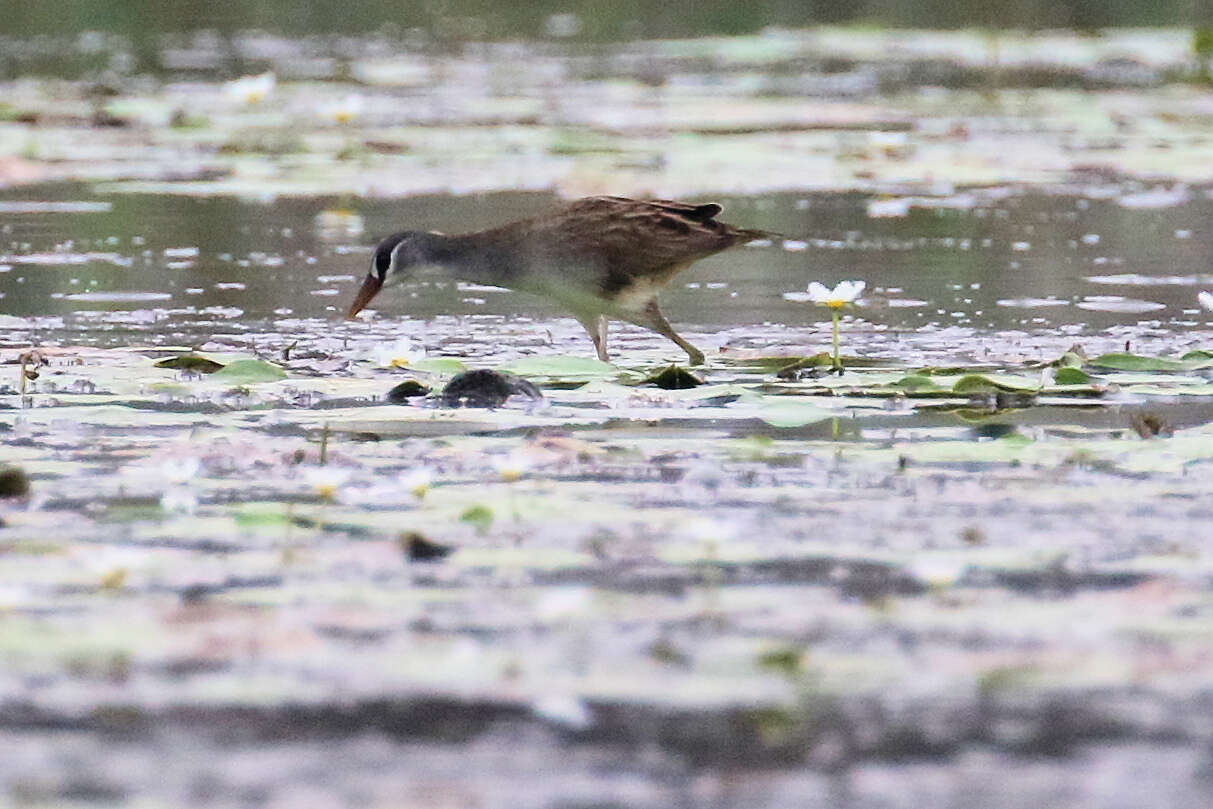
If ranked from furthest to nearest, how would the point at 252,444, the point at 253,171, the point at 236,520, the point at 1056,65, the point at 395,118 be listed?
the point at 1056,65
the point at 395,118
the point at 253,171
the point at 252,444
the point at 236,520

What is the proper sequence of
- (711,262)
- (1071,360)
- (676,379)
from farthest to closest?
(711,262) → (1071,360) → (676,379)

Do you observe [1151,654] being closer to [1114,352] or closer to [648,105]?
[1114,352]

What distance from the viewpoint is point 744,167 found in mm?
14398

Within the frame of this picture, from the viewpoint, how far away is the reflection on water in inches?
371

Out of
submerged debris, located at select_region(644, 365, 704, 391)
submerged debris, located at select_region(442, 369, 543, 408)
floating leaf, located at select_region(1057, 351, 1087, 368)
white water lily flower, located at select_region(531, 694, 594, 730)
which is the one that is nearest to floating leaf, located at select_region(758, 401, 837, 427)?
submerged debris, located at select_region(644, 365, 704, 391)

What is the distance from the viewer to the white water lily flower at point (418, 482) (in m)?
5.51

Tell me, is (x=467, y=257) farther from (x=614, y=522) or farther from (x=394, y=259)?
(x=614, y=522)

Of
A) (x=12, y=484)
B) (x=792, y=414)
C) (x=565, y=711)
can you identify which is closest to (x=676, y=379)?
(x=792, y=414)

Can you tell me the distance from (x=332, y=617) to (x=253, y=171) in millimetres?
9994

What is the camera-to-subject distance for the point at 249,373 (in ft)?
24.5

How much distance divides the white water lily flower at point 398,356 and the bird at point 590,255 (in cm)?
70

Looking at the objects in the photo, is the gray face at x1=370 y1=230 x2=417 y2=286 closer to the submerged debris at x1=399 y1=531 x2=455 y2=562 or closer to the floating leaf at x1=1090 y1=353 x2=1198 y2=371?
the floating leaf at x1=1090 y1=353 x2=1198 y2=371

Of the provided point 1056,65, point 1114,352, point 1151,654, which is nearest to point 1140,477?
point 1151,654

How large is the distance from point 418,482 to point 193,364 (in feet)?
7.72
